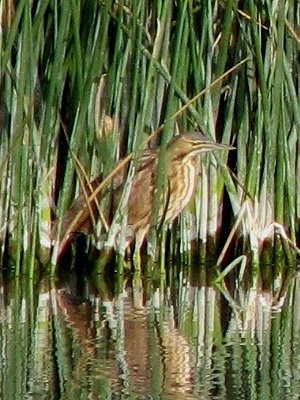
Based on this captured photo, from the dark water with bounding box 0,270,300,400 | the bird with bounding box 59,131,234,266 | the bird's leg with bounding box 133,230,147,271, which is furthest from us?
the bird's leg with bounding box 133,230,147,271

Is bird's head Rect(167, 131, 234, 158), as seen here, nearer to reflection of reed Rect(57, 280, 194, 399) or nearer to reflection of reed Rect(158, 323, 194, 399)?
reflection of reed Rect(57, 280, 194, 399)

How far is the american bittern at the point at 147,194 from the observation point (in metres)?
6.47

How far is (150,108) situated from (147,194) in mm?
451

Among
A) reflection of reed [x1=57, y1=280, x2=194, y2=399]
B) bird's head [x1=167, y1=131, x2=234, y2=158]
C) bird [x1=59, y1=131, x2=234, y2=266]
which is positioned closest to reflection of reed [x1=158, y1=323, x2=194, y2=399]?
reflection of reed [x1=57, y1=280, x2=194, y2=399]

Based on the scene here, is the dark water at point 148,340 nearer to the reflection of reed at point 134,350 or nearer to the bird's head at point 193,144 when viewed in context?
the reflection of reed at point 134,350

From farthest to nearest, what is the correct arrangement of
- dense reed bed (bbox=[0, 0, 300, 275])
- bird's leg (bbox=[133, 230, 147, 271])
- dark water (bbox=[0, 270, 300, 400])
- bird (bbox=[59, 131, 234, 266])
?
bird's leg (bbox=[133, 230, 147, 271]), bird (bbox=[59, 131, 234, 266]), dense reed bed (bbox=[0, 0, 300, 275]), dark water (bbox=[0, 270, 300, 400])

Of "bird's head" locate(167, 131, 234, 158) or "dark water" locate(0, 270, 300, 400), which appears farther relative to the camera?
"bird's head" locate(167, 131, 234, 158)

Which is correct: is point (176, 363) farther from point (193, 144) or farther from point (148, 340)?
point (193, 144)

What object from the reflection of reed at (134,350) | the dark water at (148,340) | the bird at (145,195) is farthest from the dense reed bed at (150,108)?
the reflection of reed at (134,350)

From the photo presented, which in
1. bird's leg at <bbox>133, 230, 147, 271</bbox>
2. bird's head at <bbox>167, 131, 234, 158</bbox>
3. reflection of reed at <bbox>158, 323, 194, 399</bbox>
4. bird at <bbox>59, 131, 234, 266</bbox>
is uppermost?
bird's head at <bbox>167, 131, 234, 158</bbox>

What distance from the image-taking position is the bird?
645cm

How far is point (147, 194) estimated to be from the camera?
672 cm

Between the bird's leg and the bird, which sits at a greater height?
the bird

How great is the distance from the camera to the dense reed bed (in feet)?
20.5
